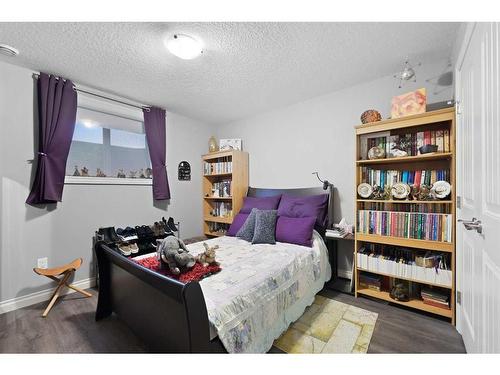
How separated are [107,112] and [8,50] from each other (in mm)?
987

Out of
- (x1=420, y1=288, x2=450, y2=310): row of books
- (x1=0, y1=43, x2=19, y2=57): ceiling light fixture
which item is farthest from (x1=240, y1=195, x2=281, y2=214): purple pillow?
(x1=0, y1=43, x2=19, y2=57): ceiling light fixture

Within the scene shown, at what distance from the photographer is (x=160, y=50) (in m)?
1.89

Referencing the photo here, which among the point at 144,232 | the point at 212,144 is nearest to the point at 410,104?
the point at 212,144

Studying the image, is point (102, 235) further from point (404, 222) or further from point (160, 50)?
point (404, 222)

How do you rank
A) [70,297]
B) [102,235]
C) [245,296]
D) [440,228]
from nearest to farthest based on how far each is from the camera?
[245,296], [440,228], [70,297], [102,235]

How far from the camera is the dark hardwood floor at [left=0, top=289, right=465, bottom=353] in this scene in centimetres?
154

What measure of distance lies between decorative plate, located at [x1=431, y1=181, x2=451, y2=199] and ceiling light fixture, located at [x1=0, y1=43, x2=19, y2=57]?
12.5 feet

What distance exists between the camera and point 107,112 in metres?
2.79

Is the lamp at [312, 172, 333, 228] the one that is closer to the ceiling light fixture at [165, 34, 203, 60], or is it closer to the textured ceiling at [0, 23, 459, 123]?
the textured ceiling at [0, 23, 459, 123]

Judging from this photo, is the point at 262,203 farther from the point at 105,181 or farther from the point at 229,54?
the point at 105,181

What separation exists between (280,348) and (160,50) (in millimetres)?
2560

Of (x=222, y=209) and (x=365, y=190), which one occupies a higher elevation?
(x=365, y=190)

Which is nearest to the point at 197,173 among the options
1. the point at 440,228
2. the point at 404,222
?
the point at 404,222

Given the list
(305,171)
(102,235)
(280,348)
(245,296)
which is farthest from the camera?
(305,171)
